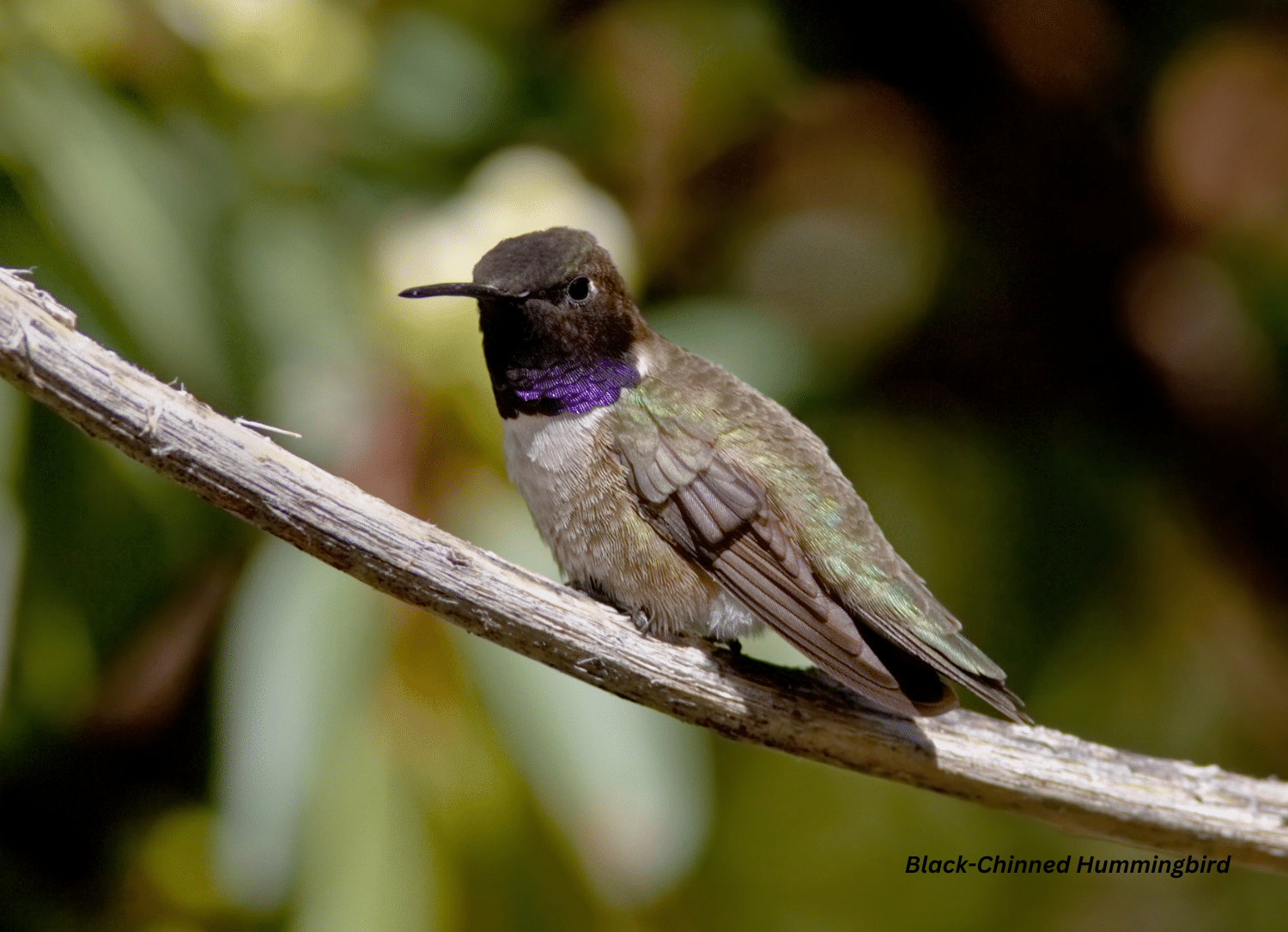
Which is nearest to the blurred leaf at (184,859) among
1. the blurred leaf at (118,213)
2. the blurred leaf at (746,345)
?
the blurred leaf at (118,213)

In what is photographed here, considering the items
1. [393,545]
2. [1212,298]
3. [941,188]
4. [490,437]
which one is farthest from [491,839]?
[1212,298]

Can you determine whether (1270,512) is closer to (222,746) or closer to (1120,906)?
(1120,906)

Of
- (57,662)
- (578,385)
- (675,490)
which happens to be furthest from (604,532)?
(57,662)

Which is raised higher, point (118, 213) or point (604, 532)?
point (118, 213)

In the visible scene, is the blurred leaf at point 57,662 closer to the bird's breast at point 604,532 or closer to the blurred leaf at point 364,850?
the blurred leaf at point 364,850

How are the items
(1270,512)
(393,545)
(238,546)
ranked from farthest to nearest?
1. (1270,512)
2. (238,546)
3. (393,545)

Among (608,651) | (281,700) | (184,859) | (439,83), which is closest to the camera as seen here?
(608,651)

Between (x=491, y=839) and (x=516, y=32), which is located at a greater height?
(x=516, y=32)

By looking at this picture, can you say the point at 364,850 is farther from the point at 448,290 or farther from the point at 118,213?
the point at 118,213
